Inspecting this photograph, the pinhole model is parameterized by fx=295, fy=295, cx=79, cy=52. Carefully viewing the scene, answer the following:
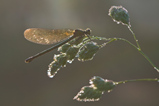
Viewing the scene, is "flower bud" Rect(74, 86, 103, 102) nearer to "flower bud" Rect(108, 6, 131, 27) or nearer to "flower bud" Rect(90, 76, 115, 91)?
"flower bud" Rect(90, 76, 115, 91)

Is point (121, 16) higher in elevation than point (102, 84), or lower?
higher

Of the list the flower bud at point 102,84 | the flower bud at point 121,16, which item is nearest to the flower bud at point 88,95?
the flower bud at point 102,84

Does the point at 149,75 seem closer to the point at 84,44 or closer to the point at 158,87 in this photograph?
the point at 158,87

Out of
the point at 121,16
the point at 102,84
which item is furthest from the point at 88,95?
the point at 121,16

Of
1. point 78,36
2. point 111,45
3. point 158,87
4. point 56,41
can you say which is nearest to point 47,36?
point 56,41

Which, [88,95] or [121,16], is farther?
[121,16]

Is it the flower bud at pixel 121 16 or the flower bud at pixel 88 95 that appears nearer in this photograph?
the flower bud at pixel 88 95

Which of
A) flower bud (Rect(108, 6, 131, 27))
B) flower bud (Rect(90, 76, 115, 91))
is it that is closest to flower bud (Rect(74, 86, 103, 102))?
flower bud (Rect(90, 76, 115, 91))

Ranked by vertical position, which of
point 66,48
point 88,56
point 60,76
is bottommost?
point 88,56

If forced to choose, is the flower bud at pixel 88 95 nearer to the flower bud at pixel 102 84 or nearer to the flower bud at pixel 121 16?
the flower bud at pixel 102 84

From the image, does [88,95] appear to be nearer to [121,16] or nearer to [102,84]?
[102,84]

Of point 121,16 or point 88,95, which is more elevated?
point 121,16
